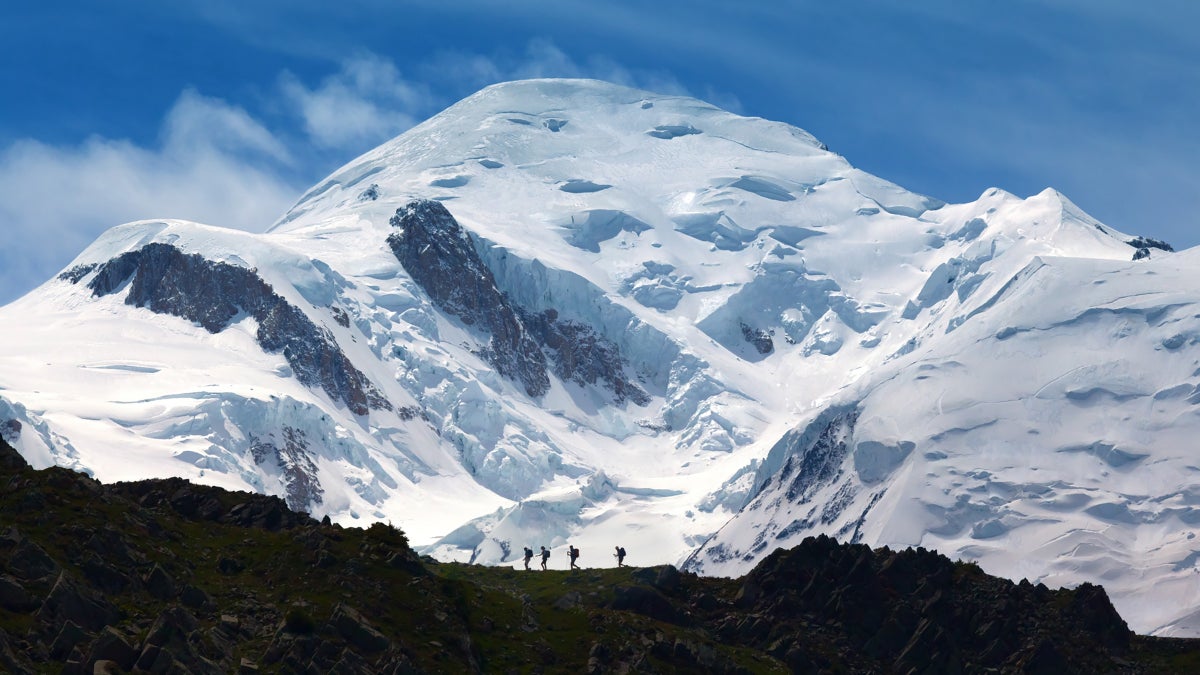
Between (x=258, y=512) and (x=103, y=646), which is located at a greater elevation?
(x=258, y=512)

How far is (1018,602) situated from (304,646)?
1923 inches

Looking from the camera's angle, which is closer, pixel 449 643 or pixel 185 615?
pixel 185 615

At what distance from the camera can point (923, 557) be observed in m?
131

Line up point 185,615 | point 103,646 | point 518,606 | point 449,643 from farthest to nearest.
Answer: point 518,606, point 449,643, point 185,615, point 103,646

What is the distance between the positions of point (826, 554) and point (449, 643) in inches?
1251

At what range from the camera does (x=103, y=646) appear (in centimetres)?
9006

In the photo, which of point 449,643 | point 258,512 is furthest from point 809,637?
point 258,512

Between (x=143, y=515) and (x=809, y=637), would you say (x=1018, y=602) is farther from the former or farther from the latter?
(x=143, y=515)

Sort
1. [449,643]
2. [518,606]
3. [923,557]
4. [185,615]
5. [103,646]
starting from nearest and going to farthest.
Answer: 1. [103,646]
2. [185,615]
3. [449,643]
4. [518,606]
5. [923,557]

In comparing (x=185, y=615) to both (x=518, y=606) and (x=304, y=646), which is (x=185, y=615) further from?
(x=518, y=606)

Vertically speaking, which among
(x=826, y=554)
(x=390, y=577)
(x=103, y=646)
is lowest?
(x=103, y=646)

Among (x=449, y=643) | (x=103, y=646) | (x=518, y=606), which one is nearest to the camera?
(x=103, y=646)

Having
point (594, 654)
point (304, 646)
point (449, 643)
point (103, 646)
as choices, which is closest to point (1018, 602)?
point (594, 654)

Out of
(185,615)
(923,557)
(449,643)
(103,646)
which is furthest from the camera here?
(923,557)
